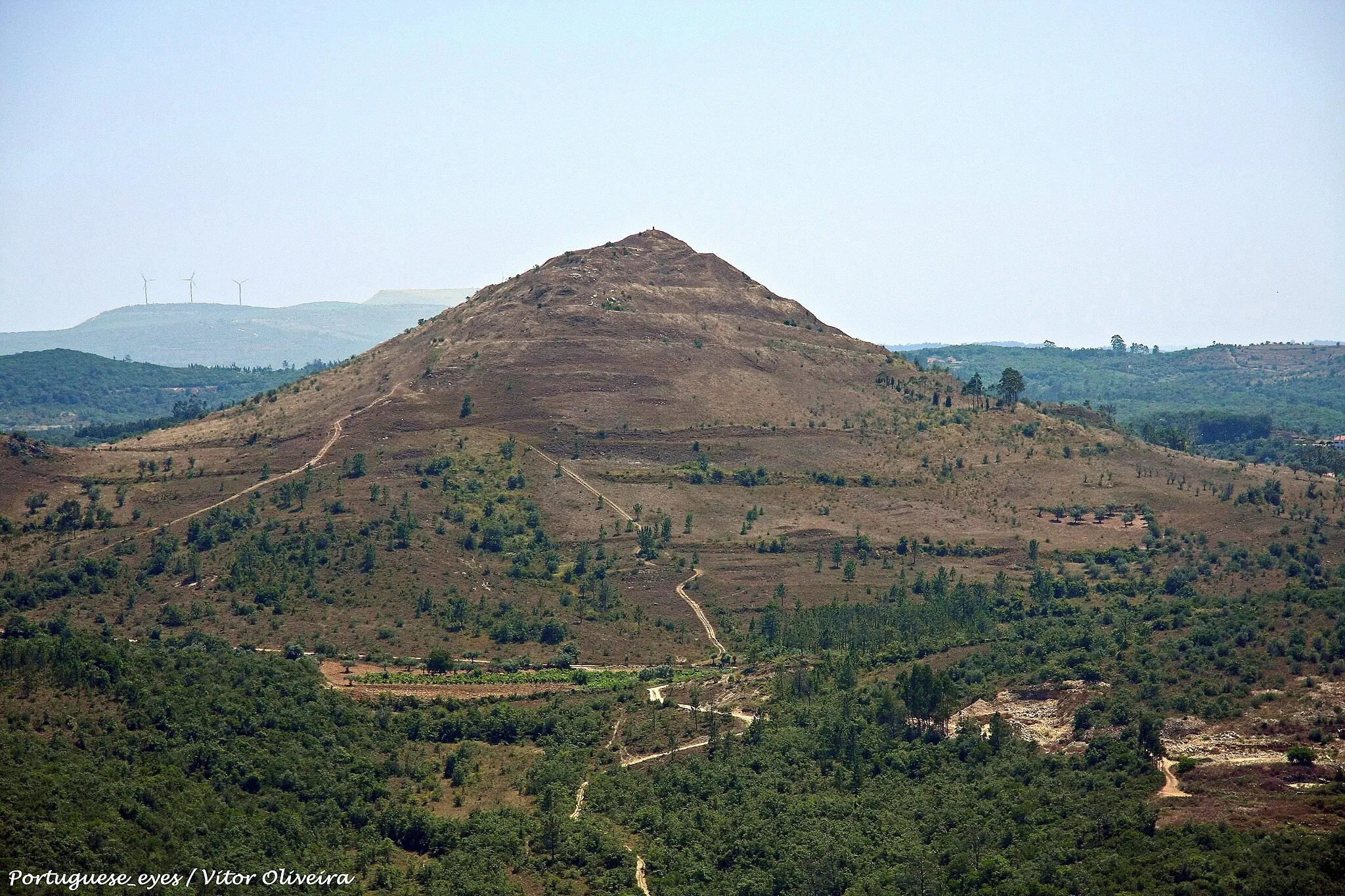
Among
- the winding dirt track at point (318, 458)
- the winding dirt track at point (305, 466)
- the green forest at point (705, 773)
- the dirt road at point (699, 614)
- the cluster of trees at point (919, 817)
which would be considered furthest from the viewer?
the winding dirt track at point (318, 458)

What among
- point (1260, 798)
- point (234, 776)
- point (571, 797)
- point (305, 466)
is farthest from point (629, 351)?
point (1260, 798)

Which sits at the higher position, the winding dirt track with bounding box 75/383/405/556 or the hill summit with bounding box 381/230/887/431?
the hill summit with bounding box 381/230/887/431

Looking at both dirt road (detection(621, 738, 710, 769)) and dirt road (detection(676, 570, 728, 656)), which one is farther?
dirt road (detection(676, 570, 728, 656))

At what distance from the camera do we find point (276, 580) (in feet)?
388

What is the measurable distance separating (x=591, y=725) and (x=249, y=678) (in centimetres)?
2274

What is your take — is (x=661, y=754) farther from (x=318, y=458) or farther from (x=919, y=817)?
(x=318, y=458)

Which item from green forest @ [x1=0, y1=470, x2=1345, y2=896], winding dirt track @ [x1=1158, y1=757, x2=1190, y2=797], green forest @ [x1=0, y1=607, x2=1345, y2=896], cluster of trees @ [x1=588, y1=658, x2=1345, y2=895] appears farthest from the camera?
winding dirt track @ [x1=1158, y1=757, x2=1190, y2=797]

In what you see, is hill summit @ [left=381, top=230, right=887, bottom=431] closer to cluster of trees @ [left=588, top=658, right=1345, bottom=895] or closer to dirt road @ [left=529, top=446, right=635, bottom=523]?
dirt road @ [left=529, top=446, right=635, bottom=523]

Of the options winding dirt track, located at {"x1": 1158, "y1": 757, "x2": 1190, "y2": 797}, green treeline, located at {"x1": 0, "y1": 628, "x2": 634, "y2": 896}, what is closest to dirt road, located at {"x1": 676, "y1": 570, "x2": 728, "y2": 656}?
green treeline, located at {"x1": 0, "y1": 628, "x2": 634, "y2": 896}

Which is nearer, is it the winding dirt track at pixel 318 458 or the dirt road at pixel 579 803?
the dirt road at pixel 579 803

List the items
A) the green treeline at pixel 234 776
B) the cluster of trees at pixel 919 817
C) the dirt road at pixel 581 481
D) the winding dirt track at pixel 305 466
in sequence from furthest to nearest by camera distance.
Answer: the dirt road at pixel 581 481, the winding dirt track at pixel 305 466, the green treeline at pixel 234 776, the cluster of trees at pixel 919 817

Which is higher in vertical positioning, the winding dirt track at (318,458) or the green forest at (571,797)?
the winding dirt track at (318,458)

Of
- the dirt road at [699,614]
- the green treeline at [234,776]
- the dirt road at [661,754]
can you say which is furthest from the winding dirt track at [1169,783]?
the dirt road at [699,614]

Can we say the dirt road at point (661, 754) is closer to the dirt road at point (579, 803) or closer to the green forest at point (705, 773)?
the green forest at point (705, 773)
